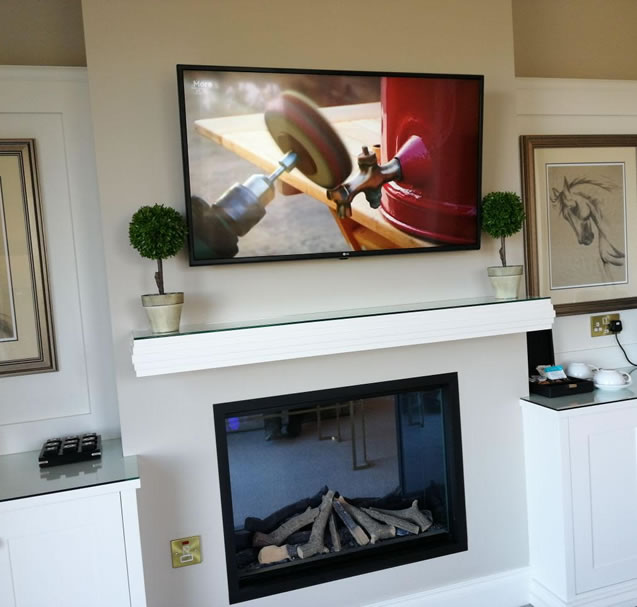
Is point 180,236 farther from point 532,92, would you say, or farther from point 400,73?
point 532,92

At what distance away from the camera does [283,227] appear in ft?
7.06

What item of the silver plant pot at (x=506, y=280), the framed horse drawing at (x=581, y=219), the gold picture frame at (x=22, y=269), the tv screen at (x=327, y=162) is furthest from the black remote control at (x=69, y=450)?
the framed horse drawing at (x=581, y=219)

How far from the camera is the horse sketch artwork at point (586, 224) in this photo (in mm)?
2812

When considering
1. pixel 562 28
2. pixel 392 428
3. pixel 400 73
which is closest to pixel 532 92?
pixel 562 28

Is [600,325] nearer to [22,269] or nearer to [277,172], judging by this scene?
[277,172]

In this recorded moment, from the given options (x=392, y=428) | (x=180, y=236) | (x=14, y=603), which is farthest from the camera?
(x=392, y=428)

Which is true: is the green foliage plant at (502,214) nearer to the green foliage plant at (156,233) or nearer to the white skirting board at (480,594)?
the green foliage plant at (156,233)

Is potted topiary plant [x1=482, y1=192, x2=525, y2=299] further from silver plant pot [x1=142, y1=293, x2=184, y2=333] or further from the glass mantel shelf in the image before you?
silver plant pot [x1=142, y1=293, x2=184, y2=333]

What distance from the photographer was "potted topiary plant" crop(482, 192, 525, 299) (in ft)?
7.63

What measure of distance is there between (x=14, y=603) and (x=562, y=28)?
3072mm

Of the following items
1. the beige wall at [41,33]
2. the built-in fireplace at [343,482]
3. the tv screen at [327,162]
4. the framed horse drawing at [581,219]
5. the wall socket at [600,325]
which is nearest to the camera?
the tv screen at [327,162]

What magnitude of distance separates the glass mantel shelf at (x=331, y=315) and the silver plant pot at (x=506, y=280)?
0.15 feet

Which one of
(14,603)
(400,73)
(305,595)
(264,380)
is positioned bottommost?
(305,595)

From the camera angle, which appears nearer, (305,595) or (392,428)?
(305,595)
